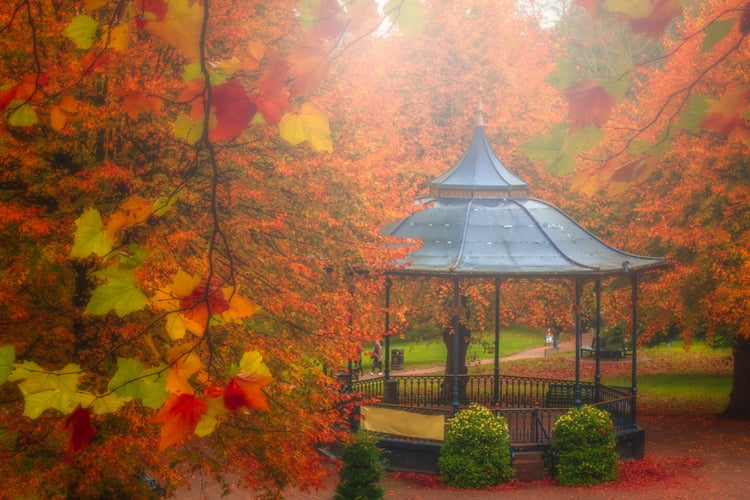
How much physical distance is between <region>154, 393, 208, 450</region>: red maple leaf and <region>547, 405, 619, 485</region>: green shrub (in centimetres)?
1659

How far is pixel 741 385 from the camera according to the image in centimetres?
2605

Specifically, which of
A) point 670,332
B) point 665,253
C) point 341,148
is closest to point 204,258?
point 341,148

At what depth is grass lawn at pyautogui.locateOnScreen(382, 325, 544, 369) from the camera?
38.4 m

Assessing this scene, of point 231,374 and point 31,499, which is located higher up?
point 231,374

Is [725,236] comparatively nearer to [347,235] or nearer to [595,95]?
[347,235]

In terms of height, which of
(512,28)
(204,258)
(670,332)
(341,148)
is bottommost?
(670,332)

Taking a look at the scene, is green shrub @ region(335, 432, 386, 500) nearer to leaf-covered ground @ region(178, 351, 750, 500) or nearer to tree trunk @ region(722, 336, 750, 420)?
leaf-covered ground @ region(178, 351, 750, 500)

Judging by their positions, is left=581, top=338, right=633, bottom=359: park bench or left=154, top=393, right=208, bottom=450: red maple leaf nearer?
left=154, top=393, right=208, bottom=450: red maple leaf

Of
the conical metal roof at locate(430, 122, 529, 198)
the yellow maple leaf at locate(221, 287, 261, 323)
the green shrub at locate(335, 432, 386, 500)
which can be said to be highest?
the conical metal roof at locate(430, 122, 529, 198)

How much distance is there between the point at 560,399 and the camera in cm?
2411

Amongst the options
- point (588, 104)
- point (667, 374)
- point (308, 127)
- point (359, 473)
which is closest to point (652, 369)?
point (667, 374)

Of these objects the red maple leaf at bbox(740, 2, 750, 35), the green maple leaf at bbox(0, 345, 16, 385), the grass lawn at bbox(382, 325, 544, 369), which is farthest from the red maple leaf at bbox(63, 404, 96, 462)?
the grass lawn at bbox(382, 325, 544, 369)

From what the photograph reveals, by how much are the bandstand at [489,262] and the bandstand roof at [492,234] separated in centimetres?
2

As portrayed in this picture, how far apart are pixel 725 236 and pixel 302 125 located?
2110cm
